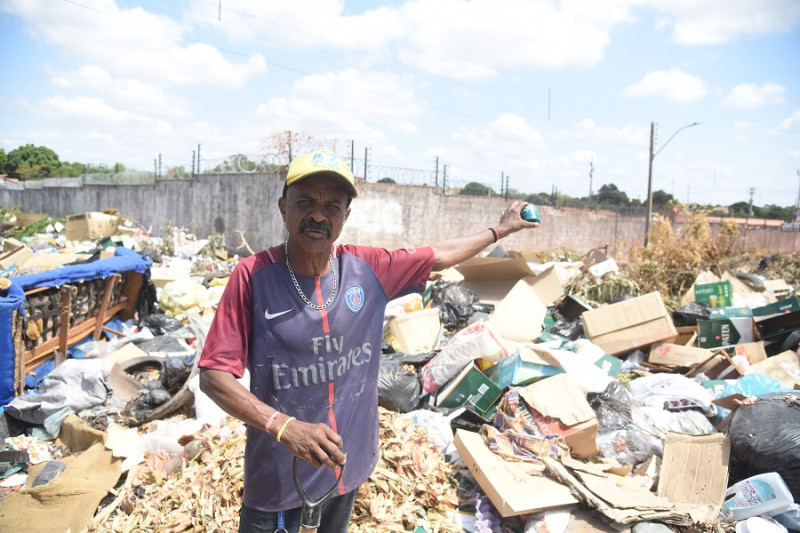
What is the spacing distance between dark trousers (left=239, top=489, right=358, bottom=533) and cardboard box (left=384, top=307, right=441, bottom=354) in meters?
3.04

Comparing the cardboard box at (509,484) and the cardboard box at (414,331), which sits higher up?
the cardboard box at (414,331)

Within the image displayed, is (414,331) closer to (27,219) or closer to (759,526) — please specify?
(759,526)

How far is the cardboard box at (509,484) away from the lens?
7.95ft

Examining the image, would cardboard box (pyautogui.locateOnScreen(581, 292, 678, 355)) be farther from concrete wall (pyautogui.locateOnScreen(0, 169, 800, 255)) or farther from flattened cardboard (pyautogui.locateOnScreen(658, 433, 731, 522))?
concrete wall (pyautogui.locateOnScreen(0, 169, 800, 255))

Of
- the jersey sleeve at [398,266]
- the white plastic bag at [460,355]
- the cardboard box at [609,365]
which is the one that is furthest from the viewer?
the cardboard box at [609,365]

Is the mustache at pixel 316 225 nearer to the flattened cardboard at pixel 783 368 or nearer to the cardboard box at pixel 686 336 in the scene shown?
the flattened cardboard at pixel 783 368

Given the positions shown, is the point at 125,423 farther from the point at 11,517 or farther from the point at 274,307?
the point at 274,307

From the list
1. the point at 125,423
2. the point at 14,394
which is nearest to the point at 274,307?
the point at 125,423

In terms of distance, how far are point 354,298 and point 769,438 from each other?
8.02 ft

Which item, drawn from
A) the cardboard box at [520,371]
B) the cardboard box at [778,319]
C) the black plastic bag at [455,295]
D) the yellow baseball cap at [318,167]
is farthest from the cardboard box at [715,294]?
the yellow baseball cap at [318,167]

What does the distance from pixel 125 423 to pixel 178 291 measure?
2.88m

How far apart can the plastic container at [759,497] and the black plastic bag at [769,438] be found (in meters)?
0.07

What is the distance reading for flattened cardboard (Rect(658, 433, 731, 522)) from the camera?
265cm

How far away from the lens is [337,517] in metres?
1.62
